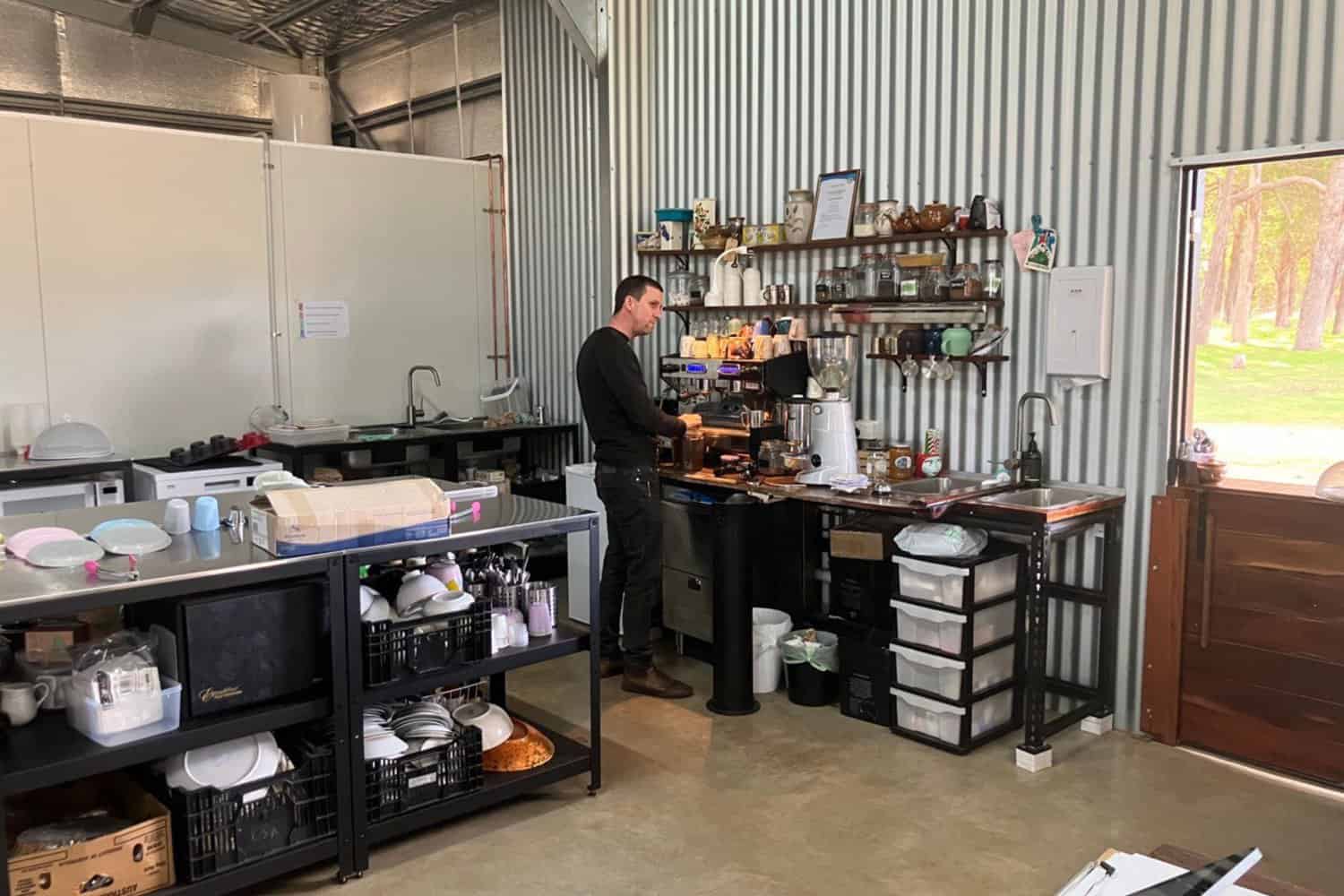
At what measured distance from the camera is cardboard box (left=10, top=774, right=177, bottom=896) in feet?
8.68

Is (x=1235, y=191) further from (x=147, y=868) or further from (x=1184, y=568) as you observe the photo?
(x=147, y=868)

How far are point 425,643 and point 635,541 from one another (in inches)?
56.5

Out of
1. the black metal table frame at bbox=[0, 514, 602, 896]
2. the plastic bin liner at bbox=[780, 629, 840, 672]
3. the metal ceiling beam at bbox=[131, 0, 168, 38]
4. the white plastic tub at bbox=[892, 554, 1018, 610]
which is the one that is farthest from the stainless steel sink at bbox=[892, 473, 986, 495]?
the metal ceiling beam at bbox=[131, 0, 168, 38]

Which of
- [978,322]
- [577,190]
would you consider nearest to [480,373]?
[577,190]

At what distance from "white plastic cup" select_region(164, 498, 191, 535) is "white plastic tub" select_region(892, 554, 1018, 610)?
7.98ft

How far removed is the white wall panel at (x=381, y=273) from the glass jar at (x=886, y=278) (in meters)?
3.12

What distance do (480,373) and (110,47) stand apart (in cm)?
324

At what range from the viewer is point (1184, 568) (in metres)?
3.91

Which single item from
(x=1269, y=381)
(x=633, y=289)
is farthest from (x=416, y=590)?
(x=1269, y=381)

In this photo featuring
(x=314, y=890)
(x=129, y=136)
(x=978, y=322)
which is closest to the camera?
(x=314, y=890)

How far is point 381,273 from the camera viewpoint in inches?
256

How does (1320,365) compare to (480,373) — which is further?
(480,373)

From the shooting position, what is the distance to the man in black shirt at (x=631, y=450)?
439cm

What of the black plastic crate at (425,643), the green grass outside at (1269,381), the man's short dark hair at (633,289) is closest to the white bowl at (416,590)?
the black plastic crate at (425,643)
